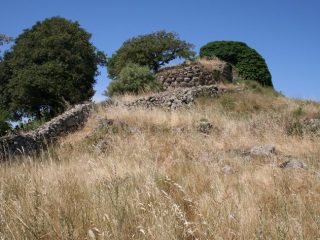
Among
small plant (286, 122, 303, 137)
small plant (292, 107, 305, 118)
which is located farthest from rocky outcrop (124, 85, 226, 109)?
small plant (286, 122, 303, 137)

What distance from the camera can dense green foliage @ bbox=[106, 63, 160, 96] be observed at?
19.4 m

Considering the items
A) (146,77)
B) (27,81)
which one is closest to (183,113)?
(146,77)

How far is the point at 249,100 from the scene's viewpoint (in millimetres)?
17078

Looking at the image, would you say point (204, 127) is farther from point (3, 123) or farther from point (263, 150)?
point (3, 123)

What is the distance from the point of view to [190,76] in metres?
21.2

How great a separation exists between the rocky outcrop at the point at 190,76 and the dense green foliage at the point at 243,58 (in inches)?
130

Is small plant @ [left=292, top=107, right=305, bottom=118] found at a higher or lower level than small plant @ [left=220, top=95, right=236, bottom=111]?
lower

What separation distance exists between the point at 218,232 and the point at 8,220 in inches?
66.4

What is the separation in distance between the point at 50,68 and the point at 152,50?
668cm

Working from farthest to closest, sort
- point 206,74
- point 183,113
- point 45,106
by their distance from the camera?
point 45,106, point 206,74, point 183,113

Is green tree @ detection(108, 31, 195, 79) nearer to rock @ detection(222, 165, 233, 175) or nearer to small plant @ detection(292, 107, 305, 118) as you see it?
small plant @ detection(292, 107, 305, 118)

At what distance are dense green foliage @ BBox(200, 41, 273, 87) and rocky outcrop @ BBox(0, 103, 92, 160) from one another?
12386 millimetres

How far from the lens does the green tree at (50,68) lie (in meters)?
24.0

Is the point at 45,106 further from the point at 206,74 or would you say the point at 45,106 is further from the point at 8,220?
the point at 8,220
